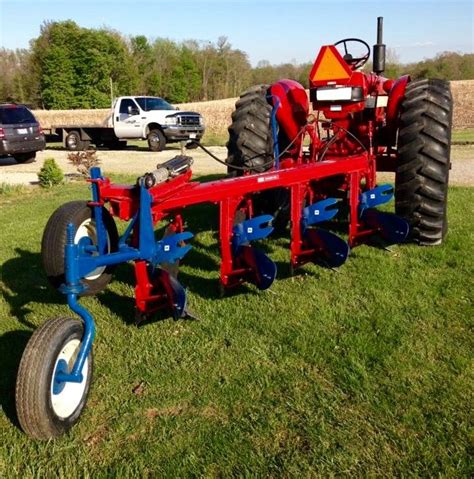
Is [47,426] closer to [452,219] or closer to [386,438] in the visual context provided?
[386,438]

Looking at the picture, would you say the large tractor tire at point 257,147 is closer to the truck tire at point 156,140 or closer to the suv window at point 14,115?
the suv window at point 14,115

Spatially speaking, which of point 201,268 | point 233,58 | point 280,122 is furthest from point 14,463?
point 233,58

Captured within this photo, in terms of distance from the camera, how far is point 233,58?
55938mm

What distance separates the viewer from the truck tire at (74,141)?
19.6 m

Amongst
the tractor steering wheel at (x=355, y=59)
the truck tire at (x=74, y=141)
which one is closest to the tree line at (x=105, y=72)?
the truck tire at (x=74, y=141)

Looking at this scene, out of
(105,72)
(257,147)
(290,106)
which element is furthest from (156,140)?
(105,72)

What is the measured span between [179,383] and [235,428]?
20.2 inches

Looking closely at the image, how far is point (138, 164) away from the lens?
14.1 metres

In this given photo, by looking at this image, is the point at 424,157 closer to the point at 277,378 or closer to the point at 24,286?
the point at 277,378

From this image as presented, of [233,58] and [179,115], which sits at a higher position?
[233,58]

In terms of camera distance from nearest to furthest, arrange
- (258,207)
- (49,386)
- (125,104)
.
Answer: (49,386) → (258,207) → (125,104)

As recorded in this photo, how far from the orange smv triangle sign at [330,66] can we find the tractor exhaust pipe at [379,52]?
37.6 inches

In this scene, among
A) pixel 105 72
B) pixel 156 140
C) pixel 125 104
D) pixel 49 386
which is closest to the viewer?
pixel 49 386

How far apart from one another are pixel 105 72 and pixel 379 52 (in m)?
47.6
